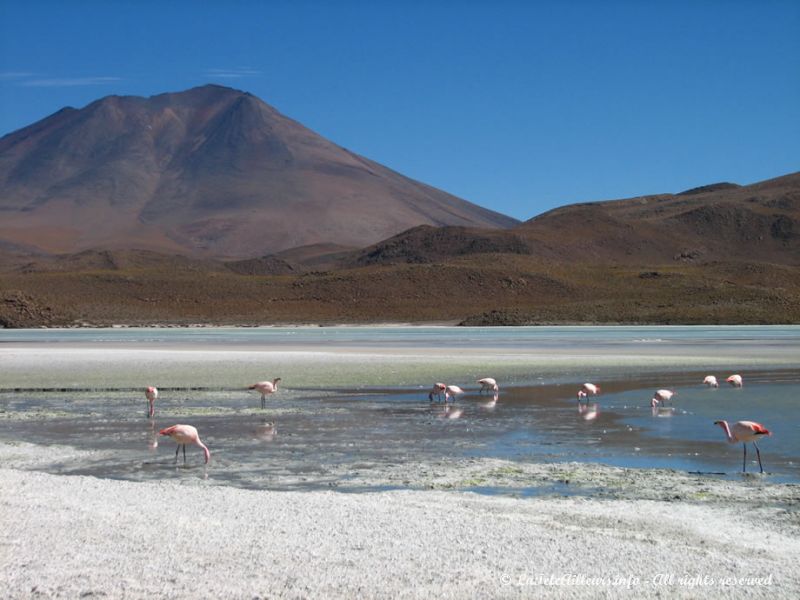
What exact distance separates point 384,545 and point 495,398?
1381cm

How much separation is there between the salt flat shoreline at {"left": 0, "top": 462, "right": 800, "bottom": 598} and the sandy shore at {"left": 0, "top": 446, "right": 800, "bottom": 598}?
0.02m

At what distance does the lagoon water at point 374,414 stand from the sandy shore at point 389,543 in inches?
66.8

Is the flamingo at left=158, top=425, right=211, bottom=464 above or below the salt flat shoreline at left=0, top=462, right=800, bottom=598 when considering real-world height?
above

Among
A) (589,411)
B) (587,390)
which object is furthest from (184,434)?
(587,390)

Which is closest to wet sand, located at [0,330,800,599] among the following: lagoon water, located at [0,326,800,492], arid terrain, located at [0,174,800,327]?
lagoon water, located at [0,326,800,492]

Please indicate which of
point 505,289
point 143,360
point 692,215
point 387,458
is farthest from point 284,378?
point 692,215

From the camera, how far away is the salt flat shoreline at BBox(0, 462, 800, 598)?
7832 mm

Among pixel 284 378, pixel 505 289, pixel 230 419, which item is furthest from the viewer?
pixel 505 289

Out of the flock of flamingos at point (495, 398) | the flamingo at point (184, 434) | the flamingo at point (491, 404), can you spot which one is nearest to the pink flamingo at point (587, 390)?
the flock of flamingos at point (495, 398)

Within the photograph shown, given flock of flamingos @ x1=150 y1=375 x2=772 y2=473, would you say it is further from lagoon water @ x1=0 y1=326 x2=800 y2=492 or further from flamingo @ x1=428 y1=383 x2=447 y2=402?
lagoon water @ x1=0 y1=326 x2=800 y2=492

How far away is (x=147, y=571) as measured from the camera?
8.12 meters

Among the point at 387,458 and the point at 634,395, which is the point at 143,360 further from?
the point at 387,458

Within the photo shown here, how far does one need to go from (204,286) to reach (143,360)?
232 ft

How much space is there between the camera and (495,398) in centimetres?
2252
